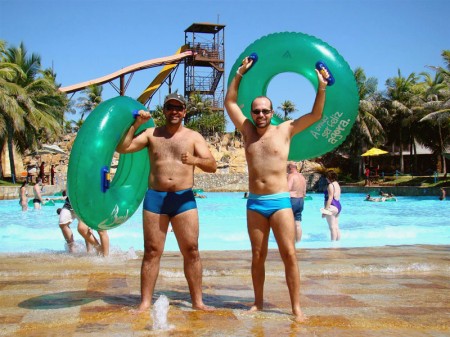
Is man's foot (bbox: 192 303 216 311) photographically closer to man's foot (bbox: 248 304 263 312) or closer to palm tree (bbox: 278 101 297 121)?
man's foot (bbox: 248 304 263 312)

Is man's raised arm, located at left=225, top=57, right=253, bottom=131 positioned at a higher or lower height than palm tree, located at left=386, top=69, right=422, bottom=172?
lower

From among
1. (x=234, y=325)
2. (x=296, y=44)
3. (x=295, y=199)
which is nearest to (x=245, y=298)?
(x=234, y=325)

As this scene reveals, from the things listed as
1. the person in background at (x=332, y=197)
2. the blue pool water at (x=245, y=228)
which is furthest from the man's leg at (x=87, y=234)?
the person in background at (x=332, y=197)

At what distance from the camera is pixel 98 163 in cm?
417

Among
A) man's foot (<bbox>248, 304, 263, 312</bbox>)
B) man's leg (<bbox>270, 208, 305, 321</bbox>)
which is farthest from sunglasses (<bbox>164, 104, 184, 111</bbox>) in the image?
man's foot (<bbox>248, 304, 263, 312</bbox>)

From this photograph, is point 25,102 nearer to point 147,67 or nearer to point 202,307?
point 147,67

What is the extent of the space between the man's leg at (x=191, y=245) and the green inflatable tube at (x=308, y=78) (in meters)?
1.27

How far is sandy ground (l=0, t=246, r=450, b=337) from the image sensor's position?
3.52 meters

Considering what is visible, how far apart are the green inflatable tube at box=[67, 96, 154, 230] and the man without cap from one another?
1.01 metres

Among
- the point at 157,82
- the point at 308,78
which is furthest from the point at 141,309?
the point at 157,82

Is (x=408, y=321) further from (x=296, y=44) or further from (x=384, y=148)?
(x=384, y=148)

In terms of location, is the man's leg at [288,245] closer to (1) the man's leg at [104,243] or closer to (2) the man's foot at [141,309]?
(2) the man's foot at [141,309]

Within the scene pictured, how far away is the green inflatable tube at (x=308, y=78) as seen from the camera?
471cm

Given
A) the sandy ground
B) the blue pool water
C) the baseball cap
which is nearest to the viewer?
the sandy ground
